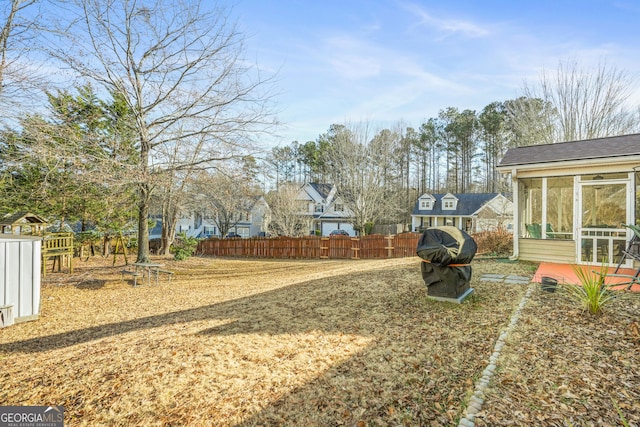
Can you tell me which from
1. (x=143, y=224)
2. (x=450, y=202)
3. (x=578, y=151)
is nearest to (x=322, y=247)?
(x=143, y=224)

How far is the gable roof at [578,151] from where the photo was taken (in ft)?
25.2

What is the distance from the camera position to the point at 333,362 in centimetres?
345

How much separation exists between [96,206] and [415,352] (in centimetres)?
1388

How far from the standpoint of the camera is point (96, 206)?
41.7 ft

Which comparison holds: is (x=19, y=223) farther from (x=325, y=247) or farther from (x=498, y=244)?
(x=498, y=244)

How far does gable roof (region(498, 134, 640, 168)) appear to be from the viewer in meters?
7.70

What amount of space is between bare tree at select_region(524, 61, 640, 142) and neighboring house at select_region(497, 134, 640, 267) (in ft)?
30.2

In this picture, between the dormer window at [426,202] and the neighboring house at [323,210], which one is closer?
the dormer window at [426,202]

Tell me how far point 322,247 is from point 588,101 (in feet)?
51.0

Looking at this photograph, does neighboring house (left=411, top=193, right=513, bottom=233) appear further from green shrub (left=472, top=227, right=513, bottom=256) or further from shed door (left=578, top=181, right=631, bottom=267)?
shed door (left=578, top=181, right=631, bottom=267)

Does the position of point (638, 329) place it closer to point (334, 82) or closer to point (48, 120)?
point (334, 82)

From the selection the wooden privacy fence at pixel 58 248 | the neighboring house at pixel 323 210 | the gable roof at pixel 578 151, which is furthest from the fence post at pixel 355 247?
the neighboring house at pixel 323 210


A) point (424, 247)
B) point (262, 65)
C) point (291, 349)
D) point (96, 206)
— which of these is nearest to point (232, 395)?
point (291, 349)

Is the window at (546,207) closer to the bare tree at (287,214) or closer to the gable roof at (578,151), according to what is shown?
the gable roof at (578,151)
